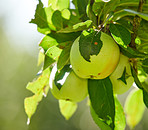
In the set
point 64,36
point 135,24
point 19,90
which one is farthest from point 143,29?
point 19,90

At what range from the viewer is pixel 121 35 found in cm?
81

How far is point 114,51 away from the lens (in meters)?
0.84

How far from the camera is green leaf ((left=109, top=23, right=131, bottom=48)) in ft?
2.62

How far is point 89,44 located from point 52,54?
164 millimetres

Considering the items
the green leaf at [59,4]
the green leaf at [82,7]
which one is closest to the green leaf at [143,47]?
the green leaf at [82,7]

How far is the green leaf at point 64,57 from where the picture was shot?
0.91 meters

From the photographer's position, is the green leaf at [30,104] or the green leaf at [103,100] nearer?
the green leaf at [103,100]

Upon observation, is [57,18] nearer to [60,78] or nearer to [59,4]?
[59,4]

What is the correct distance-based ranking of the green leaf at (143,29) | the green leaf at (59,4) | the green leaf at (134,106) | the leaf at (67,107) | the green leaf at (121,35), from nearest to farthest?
1. the green leaf at (121,35)
2. the green leaf at (143,29)
3. the green leaf at (59,4)
4. the leaf at (67,107)
5. the green leaf at (134,106)

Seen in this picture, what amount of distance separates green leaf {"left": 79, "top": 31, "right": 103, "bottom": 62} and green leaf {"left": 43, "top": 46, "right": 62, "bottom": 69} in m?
0.13

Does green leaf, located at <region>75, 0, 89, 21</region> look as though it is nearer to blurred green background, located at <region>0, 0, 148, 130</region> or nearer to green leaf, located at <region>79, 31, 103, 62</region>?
green leaf, located at <region>79, 31, 103, 62</region>

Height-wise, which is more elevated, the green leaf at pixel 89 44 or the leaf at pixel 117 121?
the green leaf at pixel 89 44

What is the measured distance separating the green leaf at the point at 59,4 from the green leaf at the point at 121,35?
26cm

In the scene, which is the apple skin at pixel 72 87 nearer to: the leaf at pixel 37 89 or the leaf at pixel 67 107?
the leaf at pixel 37 89
